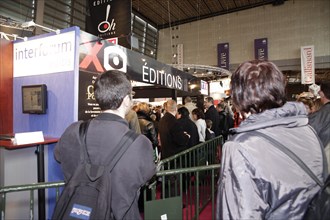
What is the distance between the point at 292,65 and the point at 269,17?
3.19 meters

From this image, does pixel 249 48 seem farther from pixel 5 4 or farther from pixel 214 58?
pixel 5 4

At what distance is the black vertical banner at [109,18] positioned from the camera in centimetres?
466

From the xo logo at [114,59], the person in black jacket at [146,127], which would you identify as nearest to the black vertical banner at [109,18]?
the xo logo at [114,59]

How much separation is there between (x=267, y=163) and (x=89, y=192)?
0.79 meters

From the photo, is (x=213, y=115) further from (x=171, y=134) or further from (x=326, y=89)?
(x=326, y=89)

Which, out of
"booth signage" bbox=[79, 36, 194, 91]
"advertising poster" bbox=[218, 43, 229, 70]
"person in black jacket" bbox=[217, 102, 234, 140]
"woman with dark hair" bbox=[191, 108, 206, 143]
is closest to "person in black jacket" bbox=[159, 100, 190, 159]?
"booth signage" bbox=[79, 36, 194, 91]

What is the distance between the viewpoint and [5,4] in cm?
838

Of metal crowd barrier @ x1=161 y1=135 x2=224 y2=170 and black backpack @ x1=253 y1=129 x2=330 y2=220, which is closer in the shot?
black backpack @ x1=253 y1=129 x2=330 y2=220

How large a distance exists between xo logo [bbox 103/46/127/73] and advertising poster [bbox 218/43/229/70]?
12.9 meters

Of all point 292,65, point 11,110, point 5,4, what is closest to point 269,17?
point 292,65

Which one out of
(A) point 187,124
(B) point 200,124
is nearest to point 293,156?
(A) point 187,124

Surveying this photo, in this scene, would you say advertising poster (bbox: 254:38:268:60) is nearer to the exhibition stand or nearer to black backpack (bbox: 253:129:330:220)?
the exhibition stand

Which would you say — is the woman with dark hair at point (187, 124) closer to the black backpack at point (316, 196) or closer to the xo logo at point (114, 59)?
the xo logo at point (114, 59)

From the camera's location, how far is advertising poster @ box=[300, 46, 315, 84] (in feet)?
44.1
